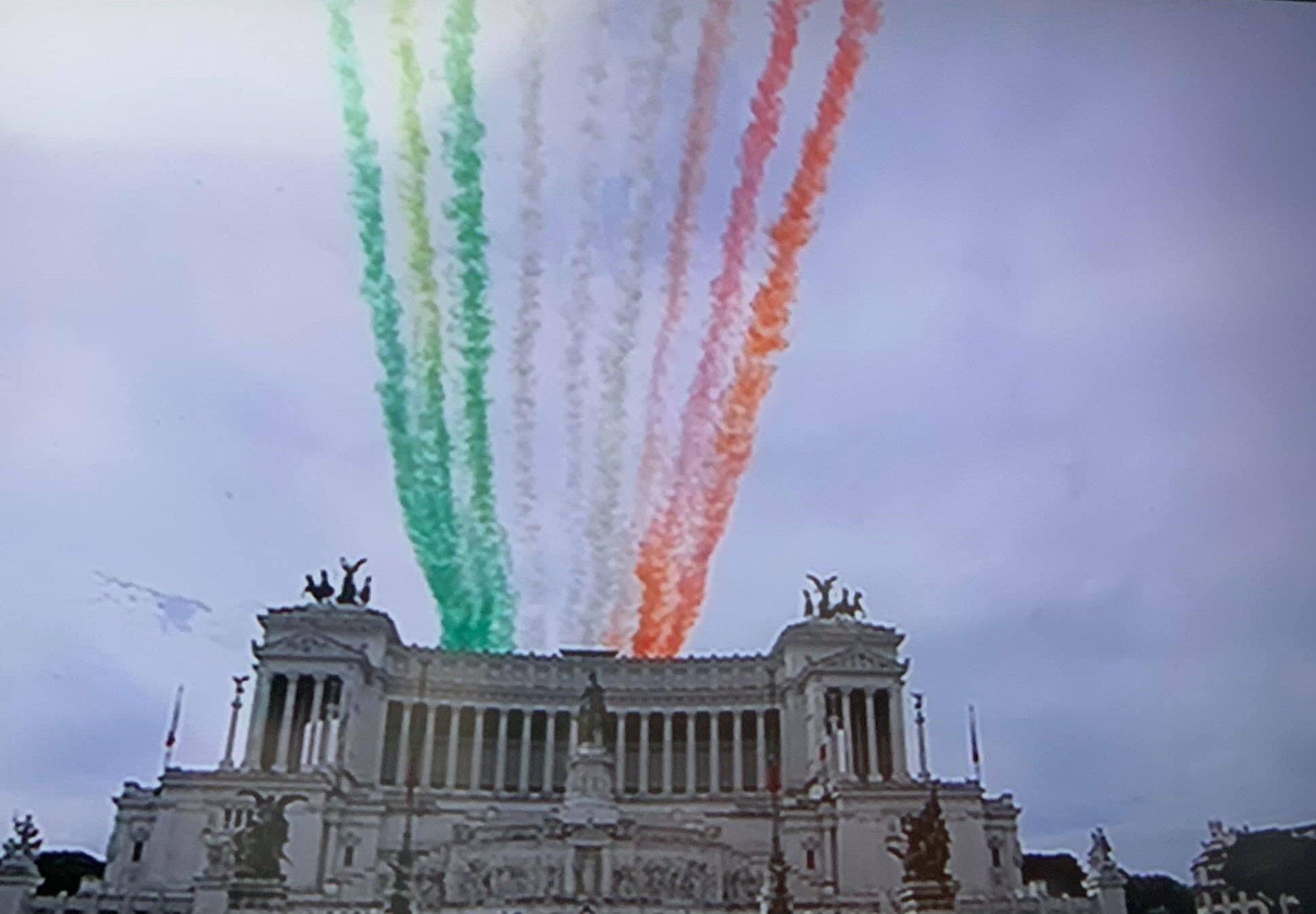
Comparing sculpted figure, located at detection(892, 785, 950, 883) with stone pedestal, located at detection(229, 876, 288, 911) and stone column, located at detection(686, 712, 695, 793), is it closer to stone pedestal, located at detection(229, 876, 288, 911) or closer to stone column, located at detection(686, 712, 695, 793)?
stone pedestal, located at detection(229, 876, 288, 911)

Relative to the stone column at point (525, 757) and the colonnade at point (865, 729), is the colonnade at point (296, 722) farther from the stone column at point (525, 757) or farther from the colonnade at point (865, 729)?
the colonnade at point (865, 729)

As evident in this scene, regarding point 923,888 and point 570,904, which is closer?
point 923,888

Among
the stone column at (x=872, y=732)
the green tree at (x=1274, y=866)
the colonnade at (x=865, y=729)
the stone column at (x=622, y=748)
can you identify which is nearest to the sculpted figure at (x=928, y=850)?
the green tree at (x=1274, y=866)

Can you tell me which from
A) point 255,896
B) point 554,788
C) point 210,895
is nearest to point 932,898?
point 255,896

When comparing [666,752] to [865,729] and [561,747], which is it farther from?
[865,729]

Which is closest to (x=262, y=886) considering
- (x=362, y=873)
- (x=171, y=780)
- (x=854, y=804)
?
(x=362, y=873)

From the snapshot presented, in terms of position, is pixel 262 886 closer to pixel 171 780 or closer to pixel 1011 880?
pixel 171 780

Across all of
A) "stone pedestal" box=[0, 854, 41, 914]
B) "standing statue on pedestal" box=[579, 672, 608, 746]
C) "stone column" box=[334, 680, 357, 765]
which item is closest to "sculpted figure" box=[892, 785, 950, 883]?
"standing statue on pedestal" box=[579, 672, 608, 746]
